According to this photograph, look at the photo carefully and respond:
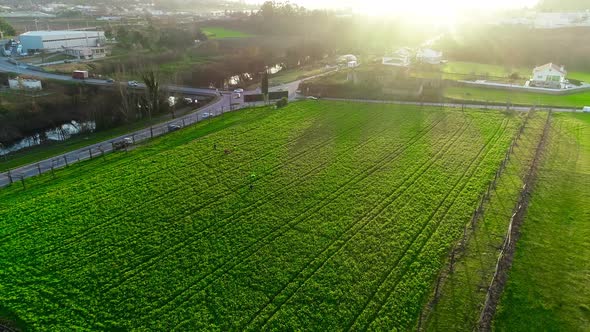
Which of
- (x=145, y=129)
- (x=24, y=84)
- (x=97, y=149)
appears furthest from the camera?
(x=24, y=84)

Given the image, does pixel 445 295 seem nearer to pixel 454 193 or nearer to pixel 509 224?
pixel 509 224

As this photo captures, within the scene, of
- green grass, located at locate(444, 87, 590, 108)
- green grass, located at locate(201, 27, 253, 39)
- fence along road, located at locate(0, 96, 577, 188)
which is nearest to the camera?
fence along road, located at locate(0, 96, 577, 188)

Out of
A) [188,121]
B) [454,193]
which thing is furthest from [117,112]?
[454,193]

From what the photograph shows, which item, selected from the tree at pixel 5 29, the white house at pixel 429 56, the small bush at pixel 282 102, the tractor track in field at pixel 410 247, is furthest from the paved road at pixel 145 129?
the tree at pixel 5 29

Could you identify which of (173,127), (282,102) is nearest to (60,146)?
(173,127)

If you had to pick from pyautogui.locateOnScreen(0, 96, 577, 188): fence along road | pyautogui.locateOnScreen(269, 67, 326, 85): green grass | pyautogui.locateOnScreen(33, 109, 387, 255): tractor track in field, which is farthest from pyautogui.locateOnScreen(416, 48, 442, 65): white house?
pyautogui.locateOnScreen(33, 109, 387, 255): tractor track in field

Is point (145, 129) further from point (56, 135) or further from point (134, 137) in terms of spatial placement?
point (56, 135)

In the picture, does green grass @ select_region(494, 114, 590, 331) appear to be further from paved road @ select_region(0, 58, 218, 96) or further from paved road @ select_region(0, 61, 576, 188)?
paved road @ select_region(0, 58, 218, 96)
